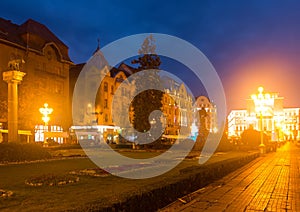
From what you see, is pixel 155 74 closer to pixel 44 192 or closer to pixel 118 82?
pixel 118 82

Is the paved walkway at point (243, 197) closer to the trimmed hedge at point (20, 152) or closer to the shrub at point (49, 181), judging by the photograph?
the shrub at point (49, 181)

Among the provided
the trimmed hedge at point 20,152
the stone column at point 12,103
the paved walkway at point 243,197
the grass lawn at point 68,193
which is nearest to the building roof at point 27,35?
the stone column at point 12,103

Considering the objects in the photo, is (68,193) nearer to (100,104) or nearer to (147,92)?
(147,92)

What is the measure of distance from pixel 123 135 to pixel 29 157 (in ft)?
148

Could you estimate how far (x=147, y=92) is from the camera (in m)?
52.0

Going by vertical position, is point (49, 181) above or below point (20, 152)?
below

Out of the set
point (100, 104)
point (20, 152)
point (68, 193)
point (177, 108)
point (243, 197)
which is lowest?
point (243, 197)

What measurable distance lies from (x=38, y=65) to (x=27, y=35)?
4.86 meters

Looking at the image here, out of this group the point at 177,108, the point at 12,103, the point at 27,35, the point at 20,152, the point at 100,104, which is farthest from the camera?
the point at 177,108

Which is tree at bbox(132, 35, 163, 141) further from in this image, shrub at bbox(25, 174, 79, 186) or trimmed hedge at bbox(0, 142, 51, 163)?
shrub at bbox(25, 174, 79, 186)

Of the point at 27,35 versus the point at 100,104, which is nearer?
the point at 27,35

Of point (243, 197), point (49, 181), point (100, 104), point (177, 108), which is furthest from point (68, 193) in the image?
point (177, 108)

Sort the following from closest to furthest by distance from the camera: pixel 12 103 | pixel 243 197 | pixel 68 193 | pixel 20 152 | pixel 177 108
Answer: pixel 68 193 → pixel 243 197 → pixel 20 152 → pixel 12 103 → pixel 177 108

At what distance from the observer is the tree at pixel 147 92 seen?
5025 centimetres
